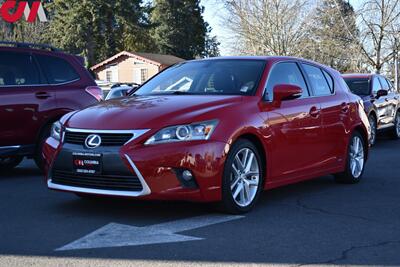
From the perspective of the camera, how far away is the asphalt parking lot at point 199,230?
4.60 meters

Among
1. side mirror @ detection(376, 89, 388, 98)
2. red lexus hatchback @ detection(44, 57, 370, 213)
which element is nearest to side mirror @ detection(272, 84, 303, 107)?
red lexus hatchback @ detection(44, 57, 370, 213)

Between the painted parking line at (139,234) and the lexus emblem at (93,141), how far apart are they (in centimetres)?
74

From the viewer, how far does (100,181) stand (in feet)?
18.6

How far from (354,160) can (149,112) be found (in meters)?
3.60

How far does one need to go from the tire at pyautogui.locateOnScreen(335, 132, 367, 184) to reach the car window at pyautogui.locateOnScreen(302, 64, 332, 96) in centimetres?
82

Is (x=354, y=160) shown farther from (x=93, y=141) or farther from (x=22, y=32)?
(x=22, y=32)

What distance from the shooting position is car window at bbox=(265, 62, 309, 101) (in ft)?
Result: 21.9

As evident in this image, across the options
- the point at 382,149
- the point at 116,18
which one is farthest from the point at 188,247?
the point at 116,18

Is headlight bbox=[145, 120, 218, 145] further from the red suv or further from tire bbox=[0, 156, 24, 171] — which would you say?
tire bbox=[0, 156, 24, 171]

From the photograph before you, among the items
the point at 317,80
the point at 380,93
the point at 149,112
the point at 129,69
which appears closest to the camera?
the point at 149,112

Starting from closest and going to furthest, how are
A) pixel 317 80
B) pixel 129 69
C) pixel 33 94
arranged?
pixel 317 80
pixel 33 94
pixel 129 69

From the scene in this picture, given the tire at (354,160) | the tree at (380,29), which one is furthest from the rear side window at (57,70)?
the tree at (380,29)

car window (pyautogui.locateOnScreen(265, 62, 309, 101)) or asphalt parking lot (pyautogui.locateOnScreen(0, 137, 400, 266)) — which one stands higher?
car window (pyautogui.locateOnScreen(265, 62, 309, 101))

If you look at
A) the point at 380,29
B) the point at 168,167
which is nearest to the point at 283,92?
the point at 168,167
